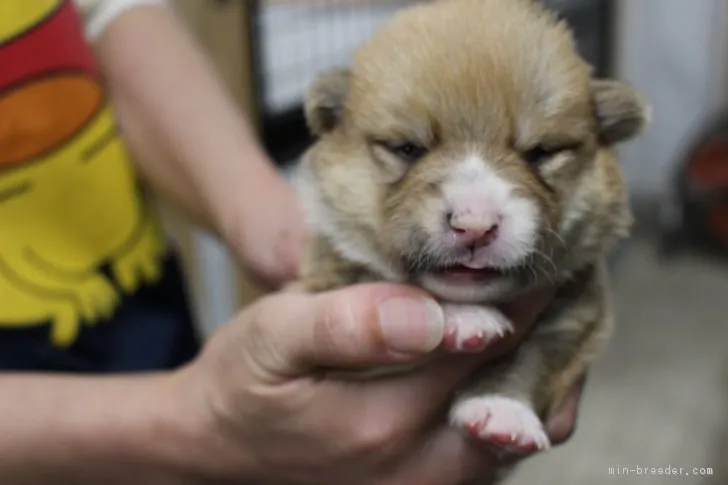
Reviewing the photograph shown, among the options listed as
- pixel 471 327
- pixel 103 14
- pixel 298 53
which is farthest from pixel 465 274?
pixel 298 53

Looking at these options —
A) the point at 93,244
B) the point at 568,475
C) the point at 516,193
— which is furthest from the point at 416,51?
the point at 568,475

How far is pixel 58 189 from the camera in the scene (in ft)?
3.59

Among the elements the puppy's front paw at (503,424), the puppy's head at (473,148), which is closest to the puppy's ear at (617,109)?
the puppy's head at (473,148)

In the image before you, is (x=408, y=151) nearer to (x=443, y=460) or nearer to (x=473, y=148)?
(x=473, y=148)

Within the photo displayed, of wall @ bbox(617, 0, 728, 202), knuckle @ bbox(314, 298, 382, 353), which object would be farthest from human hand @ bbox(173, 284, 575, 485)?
wall @ bbox(617, 0, 728, 202)

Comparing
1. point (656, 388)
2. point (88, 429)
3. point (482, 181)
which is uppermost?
point (482, 181)

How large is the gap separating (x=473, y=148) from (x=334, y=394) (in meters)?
0.26

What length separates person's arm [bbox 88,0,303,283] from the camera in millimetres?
1303

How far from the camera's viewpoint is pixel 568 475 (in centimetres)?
238

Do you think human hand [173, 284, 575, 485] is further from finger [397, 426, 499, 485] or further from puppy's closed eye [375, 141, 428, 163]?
puppy's closed eye [375, 141, 428, 163]

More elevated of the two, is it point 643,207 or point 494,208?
point 494,208

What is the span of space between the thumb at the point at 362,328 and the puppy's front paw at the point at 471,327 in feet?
0.05

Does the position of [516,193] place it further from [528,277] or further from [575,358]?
[575,358]

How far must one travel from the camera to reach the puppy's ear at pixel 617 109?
94 cm
